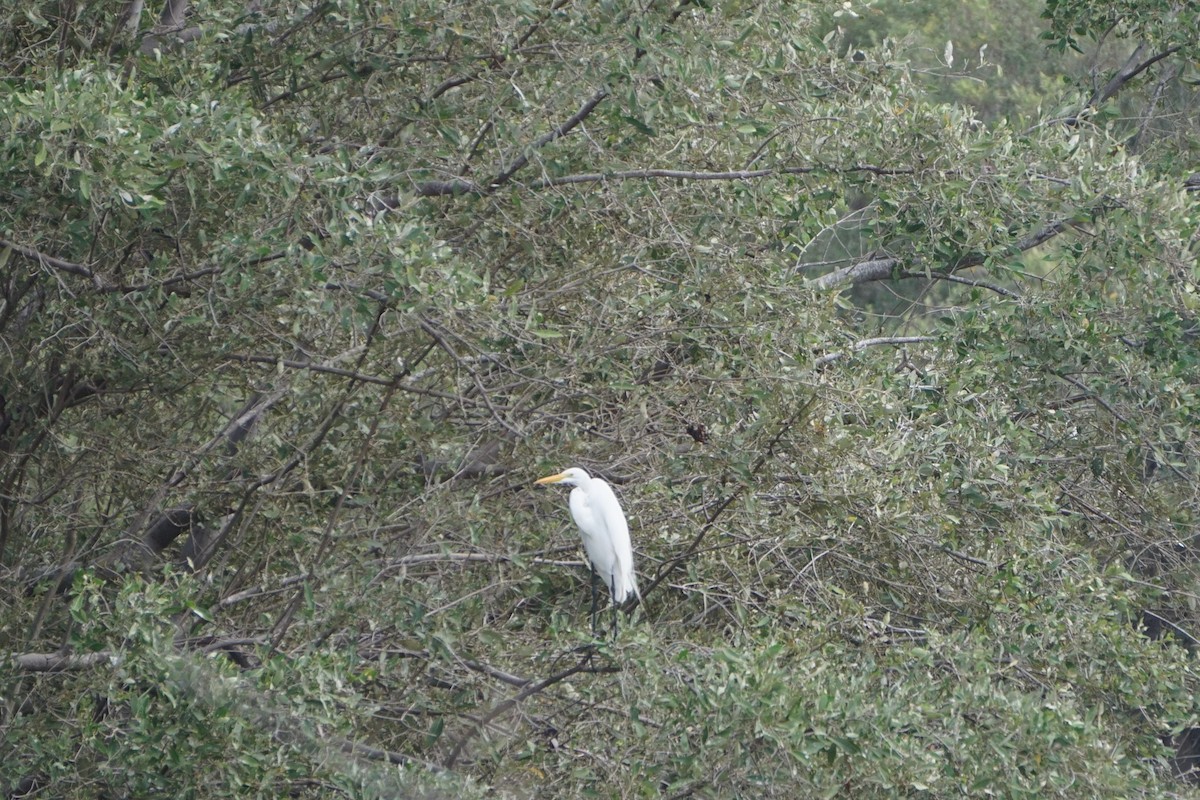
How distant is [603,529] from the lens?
4.23m

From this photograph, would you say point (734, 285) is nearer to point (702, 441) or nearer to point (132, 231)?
point (702, 441)

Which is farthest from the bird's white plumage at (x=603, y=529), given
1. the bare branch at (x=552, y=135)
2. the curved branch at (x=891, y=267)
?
the curved branch at (x=891, y=267)

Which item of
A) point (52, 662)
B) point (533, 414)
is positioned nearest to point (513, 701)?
point (533, 414)

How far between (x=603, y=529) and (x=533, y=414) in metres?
0.46

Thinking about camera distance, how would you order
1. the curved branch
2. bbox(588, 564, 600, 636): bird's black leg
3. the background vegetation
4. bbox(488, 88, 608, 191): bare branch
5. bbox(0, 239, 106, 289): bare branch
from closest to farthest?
the background vegetation → bbox(0, 239, 106, 289): bare branch → bbox(588, 564, 600, 636): bird's black leg → bbox(488, 88, 608, 191): bare branch → the curved branch

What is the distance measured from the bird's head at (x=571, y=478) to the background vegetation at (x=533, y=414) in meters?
0.14

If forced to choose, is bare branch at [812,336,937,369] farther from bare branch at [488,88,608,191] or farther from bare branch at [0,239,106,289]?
bare branch at [0,239,106,289]

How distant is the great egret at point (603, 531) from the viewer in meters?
4.20

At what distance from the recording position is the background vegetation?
3727mm

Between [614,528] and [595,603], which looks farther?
[595,603]

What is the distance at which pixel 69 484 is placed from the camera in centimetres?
482

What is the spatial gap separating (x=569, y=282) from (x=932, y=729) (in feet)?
5.77

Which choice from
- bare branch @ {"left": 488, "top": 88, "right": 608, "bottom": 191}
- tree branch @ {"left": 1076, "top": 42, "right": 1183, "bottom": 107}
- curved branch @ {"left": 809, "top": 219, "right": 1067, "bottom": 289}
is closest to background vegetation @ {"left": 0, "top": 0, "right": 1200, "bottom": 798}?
bare branch @ {"left": 488, "top": 88, "right": 608, "bottom": 191}

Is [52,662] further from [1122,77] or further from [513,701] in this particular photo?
[1122,77]
